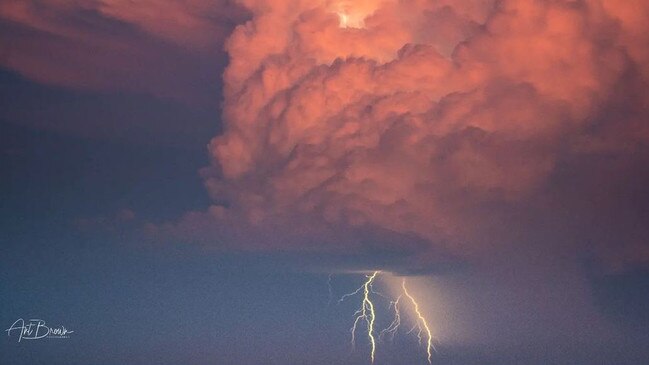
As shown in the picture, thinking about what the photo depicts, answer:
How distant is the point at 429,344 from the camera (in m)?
27.3

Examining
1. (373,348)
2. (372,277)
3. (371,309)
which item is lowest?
(373,348)

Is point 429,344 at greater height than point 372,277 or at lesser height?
lesser

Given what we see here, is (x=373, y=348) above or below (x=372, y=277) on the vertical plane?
below

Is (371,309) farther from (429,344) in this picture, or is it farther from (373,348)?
(429,344)

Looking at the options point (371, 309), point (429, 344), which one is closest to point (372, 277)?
point (371, 309)

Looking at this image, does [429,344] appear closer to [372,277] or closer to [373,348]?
[373,348]

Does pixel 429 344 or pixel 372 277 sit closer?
pixel 372 277

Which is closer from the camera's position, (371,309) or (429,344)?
(371,309)

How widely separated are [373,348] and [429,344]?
442 cm

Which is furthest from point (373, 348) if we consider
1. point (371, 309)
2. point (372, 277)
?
point (372, 277)

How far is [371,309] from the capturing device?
82.2ft

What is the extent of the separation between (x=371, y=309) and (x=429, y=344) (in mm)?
6063

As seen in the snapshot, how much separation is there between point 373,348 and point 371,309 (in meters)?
3.31

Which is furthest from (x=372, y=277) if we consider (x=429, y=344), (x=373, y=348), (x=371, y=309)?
(x=429, y=344)
